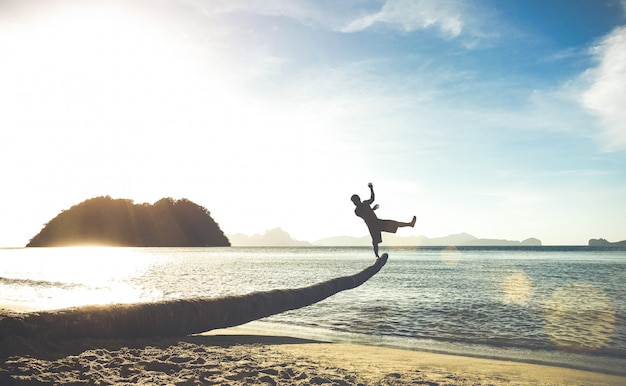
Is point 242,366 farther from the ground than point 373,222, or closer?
closer

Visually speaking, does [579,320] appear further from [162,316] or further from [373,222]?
[162,316]

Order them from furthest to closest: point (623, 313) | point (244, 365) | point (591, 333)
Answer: point (623, 313) < point (591, 333) < point (244, 365)

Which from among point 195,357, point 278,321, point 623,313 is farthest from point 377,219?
point 623,313

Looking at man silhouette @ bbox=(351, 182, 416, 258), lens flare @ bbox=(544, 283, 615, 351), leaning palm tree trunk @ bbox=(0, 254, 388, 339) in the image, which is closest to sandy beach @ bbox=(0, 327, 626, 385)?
leaning palm tree trunk @ bbox=(0, 254, 388, 339)

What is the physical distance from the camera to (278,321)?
61.2 feet

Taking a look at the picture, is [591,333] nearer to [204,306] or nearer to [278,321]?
[278,321]

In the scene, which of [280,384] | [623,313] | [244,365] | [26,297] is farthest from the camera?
[26,297]

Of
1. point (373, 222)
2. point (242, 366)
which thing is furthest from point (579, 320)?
point (242, 366)

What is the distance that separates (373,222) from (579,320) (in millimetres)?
14934

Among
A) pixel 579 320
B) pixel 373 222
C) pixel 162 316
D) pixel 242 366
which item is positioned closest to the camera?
pixel 242 366

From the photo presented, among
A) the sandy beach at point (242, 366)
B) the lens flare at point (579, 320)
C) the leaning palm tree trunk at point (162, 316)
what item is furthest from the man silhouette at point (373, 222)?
the lens flare at point (579, 320)

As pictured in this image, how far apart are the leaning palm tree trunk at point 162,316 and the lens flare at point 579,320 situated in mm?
9515

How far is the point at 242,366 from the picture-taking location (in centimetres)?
803

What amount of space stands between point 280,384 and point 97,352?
345cm
